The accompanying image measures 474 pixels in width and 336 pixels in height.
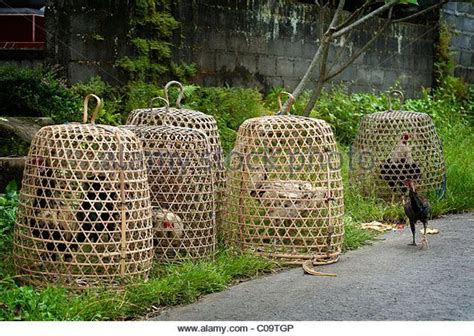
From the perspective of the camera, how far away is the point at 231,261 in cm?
472

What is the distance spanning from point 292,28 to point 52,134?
5.62 meters

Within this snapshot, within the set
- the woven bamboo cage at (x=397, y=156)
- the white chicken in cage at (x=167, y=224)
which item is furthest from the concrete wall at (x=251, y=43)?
the white chicken in cage at (x=167, y=224)

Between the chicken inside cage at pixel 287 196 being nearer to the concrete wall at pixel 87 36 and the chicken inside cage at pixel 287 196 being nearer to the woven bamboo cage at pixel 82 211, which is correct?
the woven bamboo cage at pixel 82 211

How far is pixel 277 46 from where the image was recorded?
30.2 feet

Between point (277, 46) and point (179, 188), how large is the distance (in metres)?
4.78

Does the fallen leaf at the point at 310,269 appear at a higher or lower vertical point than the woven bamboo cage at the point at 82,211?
lower

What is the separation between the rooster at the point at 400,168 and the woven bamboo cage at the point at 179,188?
2.18 metres

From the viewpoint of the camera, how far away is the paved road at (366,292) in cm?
385

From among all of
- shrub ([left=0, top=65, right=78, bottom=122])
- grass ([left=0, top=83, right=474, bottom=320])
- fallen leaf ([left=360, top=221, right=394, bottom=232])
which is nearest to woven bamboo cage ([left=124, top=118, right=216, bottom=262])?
grass ([left=0, top=83, right=474, bottom=320])

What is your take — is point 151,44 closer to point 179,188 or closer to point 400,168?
point 400,168

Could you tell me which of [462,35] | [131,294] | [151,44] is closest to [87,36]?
[151,44]

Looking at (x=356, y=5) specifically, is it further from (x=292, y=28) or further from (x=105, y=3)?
(x=105, y=3)

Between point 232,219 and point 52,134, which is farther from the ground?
point 52,134
